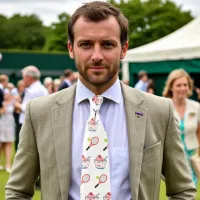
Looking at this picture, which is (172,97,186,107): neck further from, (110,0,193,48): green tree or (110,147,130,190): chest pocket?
(110,0,193,48): green tree

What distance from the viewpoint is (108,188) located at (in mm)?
2783

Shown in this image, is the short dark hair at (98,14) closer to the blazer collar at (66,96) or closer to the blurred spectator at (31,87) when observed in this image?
the blazer collar at (66,96)

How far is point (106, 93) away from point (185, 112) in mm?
5312

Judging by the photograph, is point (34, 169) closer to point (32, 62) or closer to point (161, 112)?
point (161, 112)

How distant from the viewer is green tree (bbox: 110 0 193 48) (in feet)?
235

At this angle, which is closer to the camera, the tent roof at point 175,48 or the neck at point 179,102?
the neck at point 179,102

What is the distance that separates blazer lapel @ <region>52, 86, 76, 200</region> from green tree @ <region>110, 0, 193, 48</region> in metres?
66.1

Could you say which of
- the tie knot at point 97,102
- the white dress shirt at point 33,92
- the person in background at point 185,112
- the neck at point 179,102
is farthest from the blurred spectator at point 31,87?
the tie knot at point 97,102

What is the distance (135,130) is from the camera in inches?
113

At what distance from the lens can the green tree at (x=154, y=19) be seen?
2817 inches

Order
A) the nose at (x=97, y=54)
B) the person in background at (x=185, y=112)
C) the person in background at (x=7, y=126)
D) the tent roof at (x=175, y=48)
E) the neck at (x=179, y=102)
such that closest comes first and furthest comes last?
the nose at (x=97, y=54) → the person in background at (x=185, y=112) → the neck at (x=179, y=102) → the person in background at (x=7, y=126) → the tent roof at (x=175, y=48)

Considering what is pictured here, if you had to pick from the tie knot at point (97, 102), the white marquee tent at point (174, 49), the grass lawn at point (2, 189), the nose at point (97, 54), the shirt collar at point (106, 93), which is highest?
the nose at point (97, 54)

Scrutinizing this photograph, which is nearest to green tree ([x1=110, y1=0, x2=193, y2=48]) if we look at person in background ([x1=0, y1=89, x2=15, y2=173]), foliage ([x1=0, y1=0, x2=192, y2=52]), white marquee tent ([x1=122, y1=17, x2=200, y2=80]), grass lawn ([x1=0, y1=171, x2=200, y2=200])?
foliage ([x1=0, y1=0, x2=192, y2=52])

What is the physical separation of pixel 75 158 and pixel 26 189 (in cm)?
32
